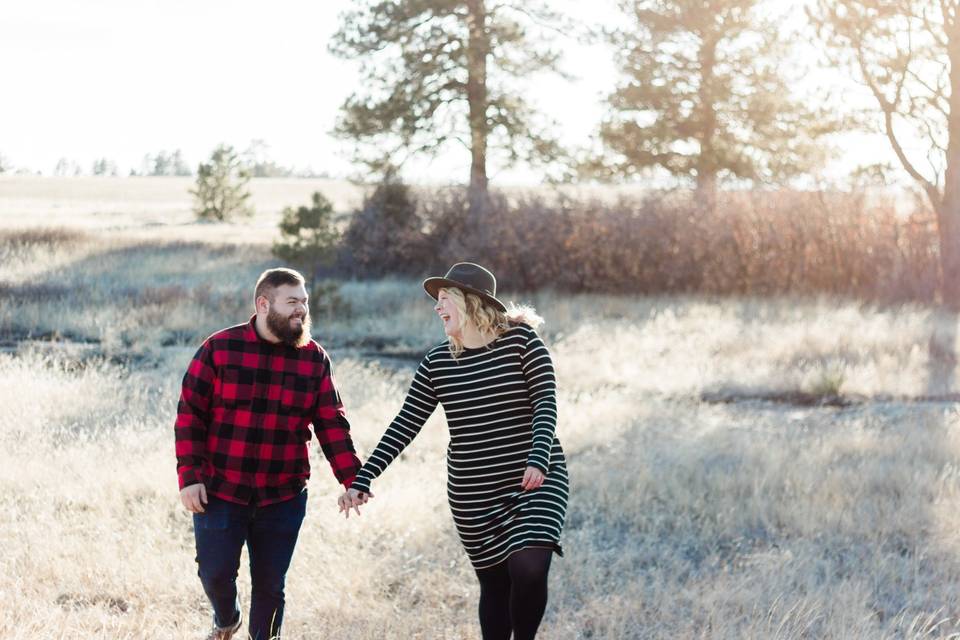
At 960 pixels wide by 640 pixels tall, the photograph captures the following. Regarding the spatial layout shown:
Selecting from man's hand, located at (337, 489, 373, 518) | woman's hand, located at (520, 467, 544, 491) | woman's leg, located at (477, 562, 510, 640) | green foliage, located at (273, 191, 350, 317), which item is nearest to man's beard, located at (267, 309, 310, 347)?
man's hand, located at (337, 489, 373, 518)

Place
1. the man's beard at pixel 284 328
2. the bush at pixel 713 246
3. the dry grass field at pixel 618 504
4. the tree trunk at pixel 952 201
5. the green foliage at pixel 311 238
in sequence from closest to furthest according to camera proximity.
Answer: the man's beard at pixel 284 328, the dry grass field at pixel 618 504, the tree trunk at pixel 952 201, the green foliage at pixel 311 238, the bush at pixel 713 246

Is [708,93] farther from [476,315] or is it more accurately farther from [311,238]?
[476,315]

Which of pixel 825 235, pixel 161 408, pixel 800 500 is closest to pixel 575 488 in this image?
pixel 800 500

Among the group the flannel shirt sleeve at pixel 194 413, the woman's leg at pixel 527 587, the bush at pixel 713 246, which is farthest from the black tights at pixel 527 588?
the bush at pixel 713 246

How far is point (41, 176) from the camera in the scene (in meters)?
89.4

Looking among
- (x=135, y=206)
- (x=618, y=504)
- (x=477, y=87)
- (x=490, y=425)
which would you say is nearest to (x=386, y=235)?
(x=477, y=87)

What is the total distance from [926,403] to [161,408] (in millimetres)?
7737

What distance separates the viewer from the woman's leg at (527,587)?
3.53m

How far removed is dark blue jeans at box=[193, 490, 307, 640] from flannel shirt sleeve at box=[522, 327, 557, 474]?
0.96 metres

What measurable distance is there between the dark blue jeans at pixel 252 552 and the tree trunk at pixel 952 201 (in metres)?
13.1

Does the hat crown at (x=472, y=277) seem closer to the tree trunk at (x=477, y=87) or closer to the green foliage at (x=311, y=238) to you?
the green foliage at (x=311, y=238)

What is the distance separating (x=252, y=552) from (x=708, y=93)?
20352mm

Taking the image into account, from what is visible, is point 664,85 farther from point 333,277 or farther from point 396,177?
point 333,277

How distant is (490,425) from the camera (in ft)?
12.5
